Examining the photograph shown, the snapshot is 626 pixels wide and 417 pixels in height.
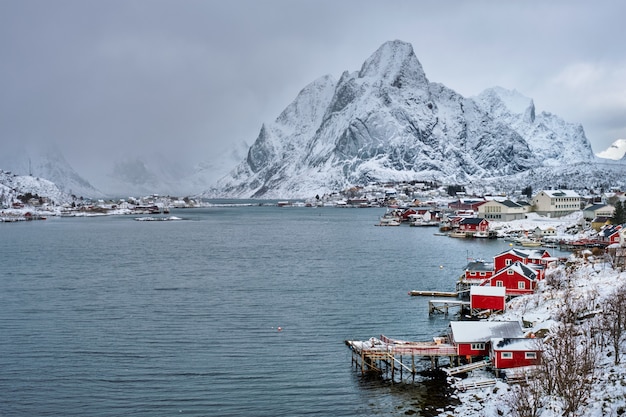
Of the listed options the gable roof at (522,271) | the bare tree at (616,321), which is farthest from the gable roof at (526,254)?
the bare tree at (616,321)

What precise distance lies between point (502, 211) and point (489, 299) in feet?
281

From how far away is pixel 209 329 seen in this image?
125 ft

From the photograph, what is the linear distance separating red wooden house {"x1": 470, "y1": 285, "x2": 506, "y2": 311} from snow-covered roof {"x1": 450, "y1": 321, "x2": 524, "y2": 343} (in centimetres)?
877

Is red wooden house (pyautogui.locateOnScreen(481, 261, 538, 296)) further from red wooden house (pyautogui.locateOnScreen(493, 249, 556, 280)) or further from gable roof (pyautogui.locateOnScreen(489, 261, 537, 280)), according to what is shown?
red wooden house (pyautogui.locateOnScreen(493, 249, 556, 280))

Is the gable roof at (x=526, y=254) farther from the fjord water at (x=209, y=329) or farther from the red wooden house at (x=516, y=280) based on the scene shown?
the red wooden house at (x=516, y=280)

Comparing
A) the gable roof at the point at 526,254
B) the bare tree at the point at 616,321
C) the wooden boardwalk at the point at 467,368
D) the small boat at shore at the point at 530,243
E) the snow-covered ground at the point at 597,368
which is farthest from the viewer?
the small boat at shore at the point at 530,243

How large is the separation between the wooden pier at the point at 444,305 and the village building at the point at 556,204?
87.0 meters

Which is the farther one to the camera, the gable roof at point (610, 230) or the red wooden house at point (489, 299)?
the gable roof at point (610, 230)

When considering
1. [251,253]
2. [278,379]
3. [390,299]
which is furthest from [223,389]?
[251,253]

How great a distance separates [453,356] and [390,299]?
1614 centimetres

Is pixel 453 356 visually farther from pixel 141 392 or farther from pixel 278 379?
pixel 141 392

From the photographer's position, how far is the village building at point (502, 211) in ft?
393

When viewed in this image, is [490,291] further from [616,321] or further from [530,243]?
[530,243]

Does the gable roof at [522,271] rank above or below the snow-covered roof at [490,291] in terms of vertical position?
above
